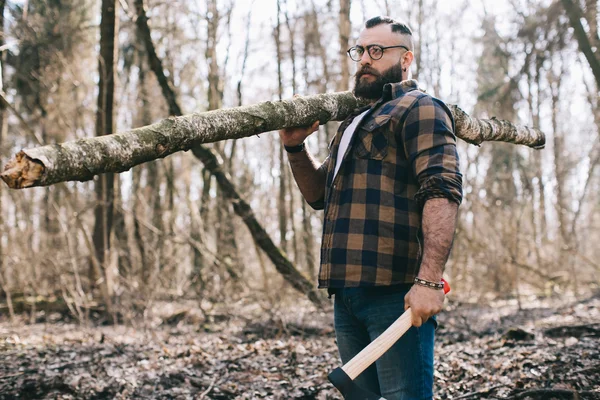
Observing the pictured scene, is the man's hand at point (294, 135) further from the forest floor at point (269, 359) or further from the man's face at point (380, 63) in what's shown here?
the forest floor at point (269, 359)

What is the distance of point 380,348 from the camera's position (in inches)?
93.1

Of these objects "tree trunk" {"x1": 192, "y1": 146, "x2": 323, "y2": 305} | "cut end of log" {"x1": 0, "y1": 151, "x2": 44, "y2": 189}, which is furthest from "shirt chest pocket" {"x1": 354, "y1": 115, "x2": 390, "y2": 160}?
"tree trunk" {"x1": 192, "y1": 146, "x2": 323, "y2": 305}

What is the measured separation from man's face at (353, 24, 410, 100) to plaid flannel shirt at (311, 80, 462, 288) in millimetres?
286

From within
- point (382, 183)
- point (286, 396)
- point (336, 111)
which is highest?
point (336, 111)

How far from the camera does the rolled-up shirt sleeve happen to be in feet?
8.03

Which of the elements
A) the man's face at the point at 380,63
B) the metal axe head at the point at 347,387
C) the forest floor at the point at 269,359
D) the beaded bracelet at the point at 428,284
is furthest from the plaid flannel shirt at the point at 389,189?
the forest floor at the point at 269,359

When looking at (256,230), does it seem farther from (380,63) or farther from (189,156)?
(189,156)

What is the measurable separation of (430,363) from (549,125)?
22.9m

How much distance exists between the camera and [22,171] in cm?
212

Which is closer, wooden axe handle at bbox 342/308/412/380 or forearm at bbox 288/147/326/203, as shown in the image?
wooden axe handle at bbox 342/308/412/380

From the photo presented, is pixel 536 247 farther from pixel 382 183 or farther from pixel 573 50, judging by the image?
pixel 382 183

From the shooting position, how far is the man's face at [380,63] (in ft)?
9.72

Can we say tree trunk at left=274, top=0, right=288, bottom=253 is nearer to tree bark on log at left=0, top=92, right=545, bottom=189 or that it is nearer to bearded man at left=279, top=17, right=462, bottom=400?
tree bark on log at left=0, top=92, right=545, bottom=189

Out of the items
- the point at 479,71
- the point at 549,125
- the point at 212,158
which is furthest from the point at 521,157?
the point at 212,158
